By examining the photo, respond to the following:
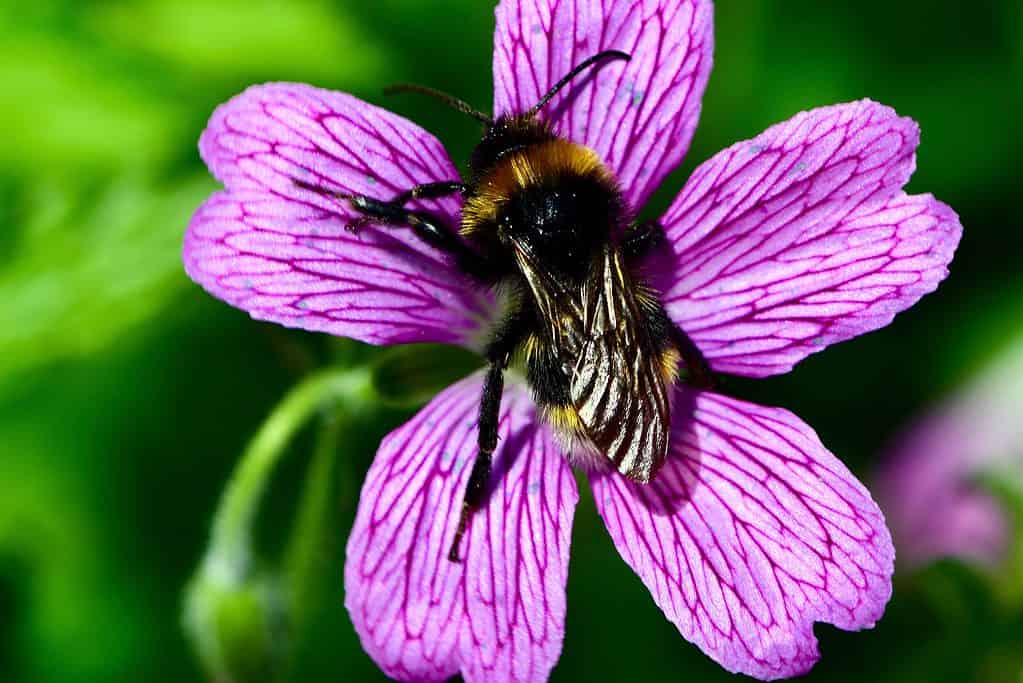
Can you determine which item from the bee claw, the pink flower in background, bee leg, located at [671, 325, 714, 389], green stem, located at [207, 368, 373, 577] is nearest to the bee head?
the bee claw

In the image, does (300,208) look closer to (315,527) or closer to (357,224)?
(357,224)

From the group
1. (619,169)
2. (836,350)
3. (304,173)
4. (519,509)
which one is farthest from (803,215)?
(836,350)

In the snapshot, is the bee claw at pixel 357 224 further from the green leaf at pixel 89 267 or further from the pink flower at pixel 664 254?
the green leaf at pixel 89 267

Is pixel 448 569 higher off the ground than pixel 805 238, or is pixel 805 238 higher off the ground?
pixel 805 238

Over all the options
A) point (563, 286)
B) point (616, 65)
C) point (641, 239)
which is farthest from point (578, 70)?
point (563, 286)

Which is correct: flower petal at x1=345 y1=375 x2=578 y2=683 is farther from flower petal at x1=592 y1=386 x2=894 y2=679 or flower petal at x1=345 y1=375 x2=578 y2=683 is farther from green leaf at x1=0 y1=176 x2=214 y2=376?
green leaf at x1=0 y1=176 x2=214 y2=376

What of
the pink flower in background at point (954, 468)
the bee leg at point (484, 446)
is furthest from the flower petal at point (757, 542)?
the pink flower in background at point (954, 468)

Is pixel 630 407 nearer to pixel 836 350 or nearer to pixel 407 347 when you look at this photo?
pixel 407 347
